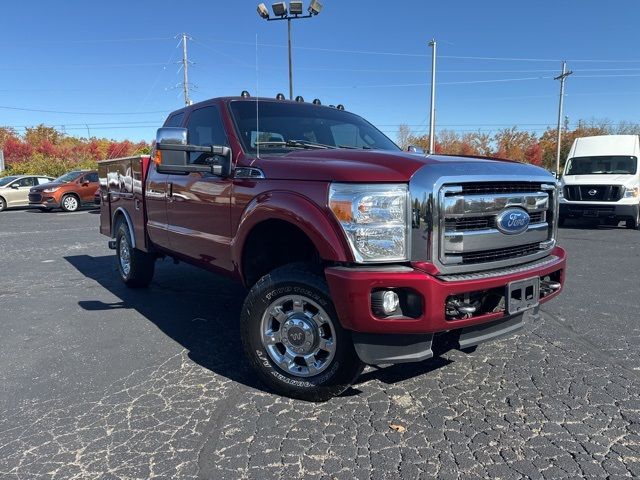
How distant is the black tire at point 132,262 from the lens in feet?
20.0

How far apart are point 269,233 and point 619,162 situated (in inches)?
522

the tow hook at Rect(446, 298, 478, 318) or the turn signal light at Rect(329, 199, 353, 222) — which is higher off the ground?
the turn signal light at Rect(329, 199, 353, 222)

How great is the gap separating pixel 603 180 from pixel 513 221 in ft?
38.0

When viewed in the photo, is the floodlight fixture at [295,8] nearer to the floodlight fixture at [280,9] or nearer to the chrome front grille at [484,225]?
the floodlight fixture at [280,9]

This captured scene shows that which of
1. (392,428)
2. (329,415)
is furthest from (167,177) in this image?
(392,428)

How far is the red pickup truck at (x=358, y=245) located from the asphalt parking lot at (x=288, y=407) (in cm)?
36

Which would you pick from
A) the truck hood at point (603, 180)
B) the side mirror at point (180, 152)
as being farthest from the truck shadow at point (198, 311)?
the truck hood at point (603, 180)

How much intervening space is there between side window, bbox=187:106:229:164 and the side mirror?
0.70 ft

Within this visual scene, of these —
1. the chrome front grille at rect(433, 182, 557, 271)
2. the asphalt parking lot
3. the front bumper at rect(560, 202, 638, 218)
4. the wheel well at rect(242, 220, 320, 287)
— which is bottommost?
the asphalt parking lot

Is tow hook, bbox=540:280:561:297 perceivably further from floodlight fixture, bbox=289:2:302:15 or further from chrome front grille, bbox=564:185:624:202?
chrome front grille, bbox=564:185:624:202

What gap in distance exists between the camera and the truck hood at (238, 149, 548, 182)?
2803 mm

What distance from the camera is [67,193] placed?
20.0 metres

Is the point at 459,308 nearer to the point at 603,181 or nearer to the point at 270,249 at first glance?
the point at 270,249

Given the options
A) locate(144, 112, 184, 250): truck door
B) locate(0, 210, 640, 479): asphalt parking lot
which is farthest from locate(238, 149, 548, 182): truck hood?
locate(144, 112, 184, 250): truck door
